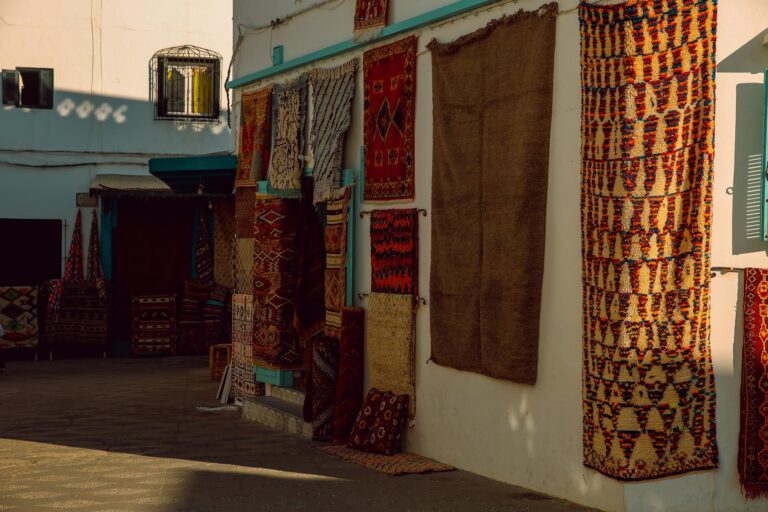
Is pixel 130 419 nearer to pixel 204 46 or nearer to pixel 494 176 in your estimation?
pixel 494 176

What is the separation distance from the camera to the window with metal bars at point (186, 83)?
18219 millimetres

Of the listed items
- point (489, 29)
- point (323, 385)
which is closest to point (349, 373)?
point (323, 385)

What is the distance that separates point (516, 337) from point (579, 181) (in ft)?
3.60

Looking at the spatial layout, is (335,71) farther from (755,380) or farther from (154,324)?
(154,324)

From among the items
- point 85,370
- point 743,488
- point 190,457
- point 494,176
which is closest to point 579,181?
point 494,176

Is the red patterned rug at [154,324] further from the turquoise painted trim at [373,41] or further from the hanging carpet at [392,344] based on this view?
the hanging carpet at [392,344]

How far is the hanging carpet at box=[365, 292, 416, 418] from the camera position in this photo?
9133 mm

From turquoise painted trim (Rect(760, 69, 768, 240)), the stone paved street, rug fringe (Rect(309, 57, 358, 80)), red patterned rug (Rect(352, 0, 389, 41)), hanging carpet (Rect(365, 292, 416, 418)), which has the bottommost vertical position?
the stone paved street

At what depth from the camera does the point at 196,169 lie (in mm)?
13148

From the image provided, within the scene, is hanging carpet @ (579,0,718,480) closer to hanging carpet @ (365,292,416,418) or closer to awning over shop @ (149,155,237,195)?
hanging carpet @ (365,292,416,418)

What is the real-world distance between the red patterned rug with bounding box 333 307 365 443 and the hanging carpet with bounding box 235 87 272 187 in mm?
2346

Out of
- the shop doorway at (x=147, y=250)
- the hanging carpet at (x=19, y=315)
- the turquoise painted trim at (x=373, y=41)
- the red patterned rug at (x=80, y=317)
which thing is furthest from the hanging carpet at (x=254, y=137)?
the shop doorway at (x=147, y=250)

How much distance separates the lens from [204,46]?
18359 mm

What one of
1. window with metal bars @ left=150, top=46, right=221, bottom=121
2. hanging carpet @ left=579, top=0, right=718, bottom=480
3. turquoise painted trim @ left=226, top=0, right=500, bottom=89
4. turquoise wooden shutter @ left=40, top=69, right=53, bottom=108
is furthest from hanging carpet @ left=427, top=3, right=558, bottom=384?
turquoise wooden shutter @ left=40, top=69, right=53, bottom=108
